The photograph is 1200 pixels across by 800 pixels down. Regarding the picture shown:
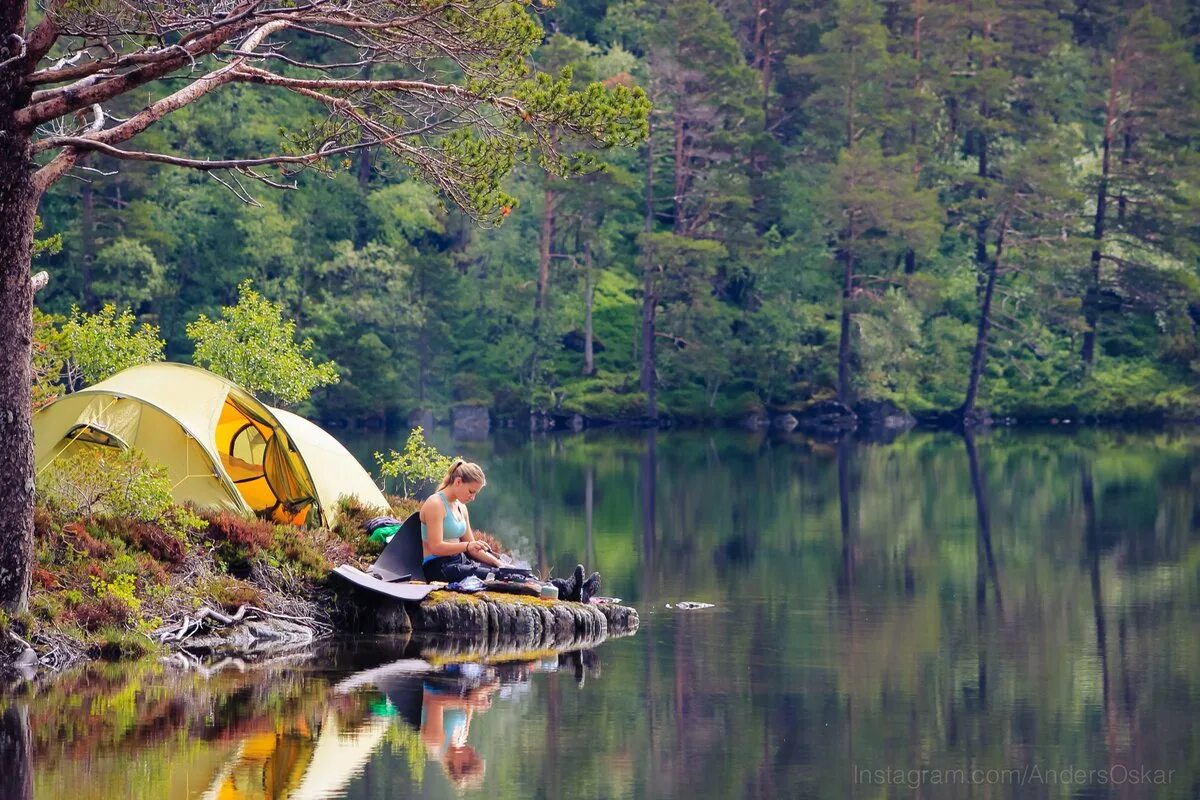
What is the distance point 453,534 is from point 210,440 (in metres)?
2.53

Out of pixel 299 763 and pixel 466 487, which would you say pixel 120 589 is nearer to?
pixel 466 487

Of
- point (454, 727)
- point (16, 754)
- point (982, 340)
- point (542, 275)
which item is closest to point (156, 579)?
point (454, 727)

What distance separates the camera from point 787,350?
57.1 meters

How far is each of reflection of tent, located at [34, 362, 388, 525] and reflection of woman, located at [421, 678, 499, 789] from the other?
14.4 ft

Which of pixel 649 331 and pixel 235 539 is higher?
pixel 649 331

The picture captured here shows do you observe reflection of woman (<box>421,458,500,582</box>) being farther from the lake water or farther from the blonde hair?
the lake water

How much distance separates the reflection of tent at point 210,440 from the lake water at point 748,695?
2.72m

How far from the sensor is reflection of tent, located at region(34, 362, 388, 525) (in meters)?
16.0

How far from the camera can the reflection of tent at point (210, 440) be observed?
1600 cm

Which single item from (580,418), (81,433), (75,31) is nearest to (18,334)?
(75,31)

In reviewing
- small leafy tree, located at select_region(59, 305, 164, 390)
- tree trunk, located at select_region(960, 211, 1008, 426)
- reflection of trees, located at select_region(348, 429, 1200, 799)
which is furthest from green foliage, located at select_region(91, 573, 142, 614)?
tree trunk, located at select_region(960, 211, 1008, 426)

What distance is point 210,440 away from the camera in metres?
16.1

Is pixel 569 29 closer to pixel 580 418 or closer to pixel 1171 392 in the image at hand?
pixel 580 418

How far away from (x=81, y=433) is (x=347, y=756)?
689 centimetres
